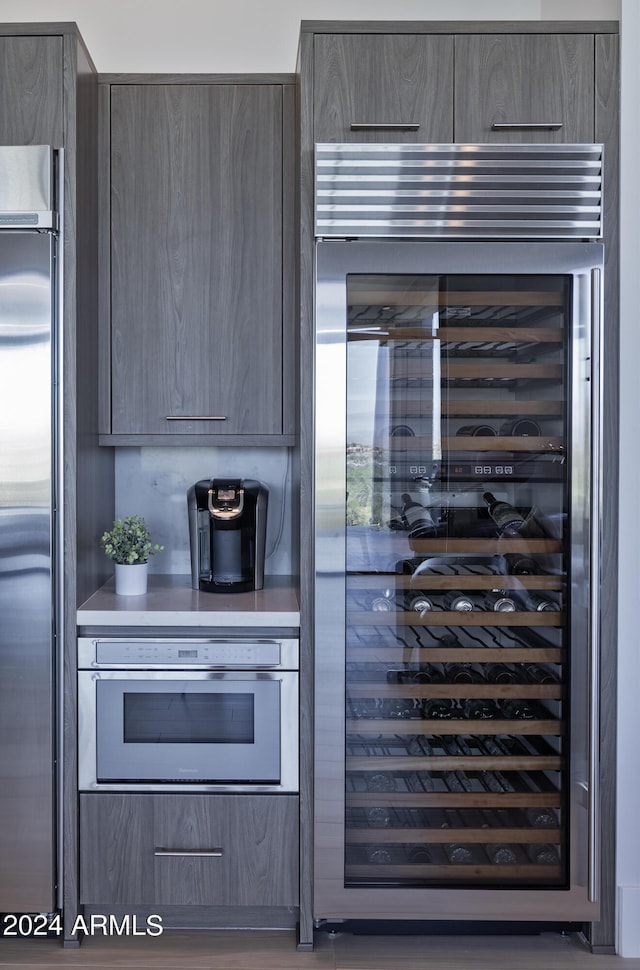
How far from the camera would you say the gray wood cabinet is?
2467mm

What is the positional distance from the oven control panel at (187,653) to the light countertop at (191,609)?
5 centimetres

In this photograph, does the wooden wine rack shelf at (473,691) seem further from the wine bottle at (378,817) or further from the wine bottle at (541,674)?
the wine bottle at (378,817)

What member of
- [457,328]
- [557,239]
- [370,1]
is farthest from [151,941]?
[370,1]

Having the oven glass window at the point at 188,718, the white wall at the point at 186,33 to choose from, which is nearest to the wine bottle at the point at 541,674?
the oven glass window at the point at 188,718

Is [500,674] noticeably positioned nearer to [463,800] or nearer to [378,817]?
[463,800]

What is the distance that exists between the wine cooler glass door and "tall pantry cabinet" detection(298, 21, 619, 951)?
17cm

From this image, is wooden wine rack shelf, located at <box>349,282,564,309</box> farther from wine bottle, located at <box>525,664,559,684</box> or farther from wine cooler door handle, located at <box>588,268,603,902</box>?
wine bottle, located at <box>525,664,559,684</box>

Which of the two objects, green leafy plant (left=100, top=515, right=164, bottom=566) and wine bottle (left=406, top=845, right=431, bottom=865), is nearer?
wine bottle (left=406, top=845, right=431, bottom=865)

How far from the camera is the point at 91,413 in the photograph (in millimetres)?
2408

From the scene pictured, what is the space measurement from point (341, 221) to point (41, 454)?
1044 millimetres

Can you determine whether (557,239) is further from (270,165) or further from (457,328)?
(270,165)

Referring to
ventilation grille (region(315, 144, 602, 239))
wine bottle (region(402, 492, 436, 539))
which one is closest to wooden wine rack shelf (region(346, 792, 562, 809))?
wine bottle (region(402, 492, 436, 539))

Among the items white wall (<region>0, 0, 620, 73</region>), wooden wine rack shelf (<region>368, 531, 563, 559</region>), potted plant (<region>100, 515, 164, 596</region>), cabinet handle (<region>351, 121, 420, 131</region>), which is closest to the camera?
cabinet handle (<region>351, 121, 420, 131</region>)

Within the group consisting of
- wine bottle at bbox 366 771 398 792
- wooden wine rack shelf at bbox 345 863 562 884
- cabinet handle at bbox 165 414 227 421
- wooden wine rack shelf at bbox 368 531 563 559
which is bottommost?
wooden wine rack shelf at bbox 345 863 562 884
